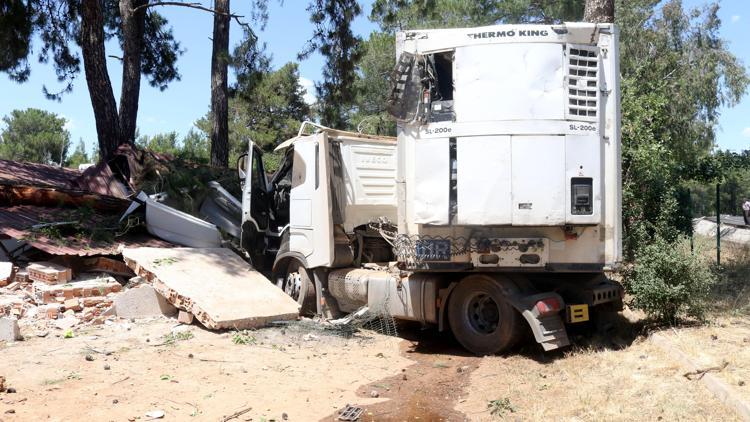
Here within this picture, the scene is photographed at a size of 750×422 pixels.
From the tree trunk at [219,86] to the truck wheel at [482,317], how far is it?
8755 millimetres

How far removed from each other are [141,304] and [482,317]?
14.4 feet

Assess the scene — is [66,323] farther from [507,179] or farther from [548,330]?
[548,330]

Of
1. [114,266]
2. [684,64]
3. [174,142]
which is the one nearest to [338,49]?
[114,266]

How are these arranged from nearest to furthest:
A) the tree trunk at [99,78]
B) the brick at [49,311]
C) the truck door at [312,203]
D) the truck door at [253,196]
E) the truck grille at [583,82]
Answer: the truck grille at [583,82]
the brick at [49,311]
the truck door at [312,203]
the truck door at [253,196]
the tree trunk at [99,78]

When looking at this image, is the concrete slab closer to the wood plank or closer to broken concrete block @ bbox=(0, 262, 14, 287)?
broken concrete block @ bbox=(0, 262, 14, 287)

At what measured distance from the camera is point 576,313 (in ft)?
22.3

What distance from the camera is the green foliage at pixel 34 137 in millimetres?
45906

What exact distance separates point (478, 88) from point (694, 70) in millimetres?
20473

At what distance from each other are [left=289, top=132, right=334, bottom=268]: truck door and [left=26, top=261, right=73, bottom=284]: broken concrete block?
3.06m

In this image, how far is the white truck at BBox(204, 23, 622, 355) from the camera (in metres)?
6.41

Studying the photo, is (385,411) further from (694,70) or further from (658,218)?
(694,70)

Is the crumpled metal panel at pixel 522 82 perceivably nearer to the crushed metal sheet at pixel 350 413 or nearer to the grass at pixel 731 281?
Answer: the grass at pixel 731 281

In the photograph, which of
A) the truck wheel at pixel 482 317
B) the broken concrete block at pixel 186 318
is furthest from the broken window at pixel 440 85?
the broken concrete block at pixel 186 318

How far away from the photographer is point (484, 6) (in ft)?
68.7
